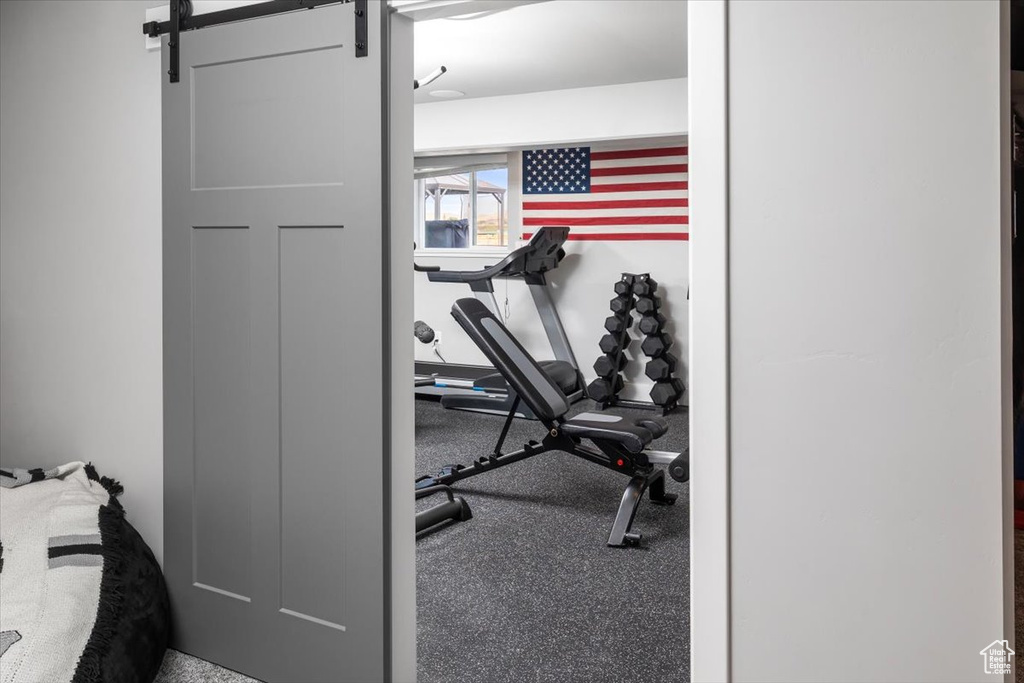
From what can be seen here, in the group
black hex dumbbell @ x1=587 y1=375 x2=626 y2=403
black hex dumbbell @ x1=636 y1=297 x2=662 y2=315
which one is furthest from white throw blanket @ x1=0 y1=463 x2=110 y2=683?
black hex dumbbell @ x1=636 y1=297 x2=662 y2=315

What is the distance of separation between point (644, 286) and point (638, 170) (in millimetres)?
924

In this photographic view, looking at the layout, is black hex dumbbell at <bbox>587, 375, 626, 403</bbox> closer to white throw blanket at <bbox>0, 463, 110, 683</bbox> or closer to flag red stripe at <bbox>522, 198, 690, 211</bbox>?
flag red stripe at <bbox>522, 198, 690, 211</bbox>

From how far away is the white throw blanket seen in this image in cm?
179

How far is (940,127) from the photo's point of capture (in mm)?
1244

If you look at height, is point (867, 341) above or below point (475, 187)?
below

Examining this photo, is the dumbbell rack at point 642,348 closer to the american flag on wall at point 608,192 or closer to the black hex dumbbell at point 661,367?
the black hex dumbbell at point 661,367

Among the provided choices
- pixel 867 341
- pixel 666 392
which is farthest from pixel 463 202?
pixel 867 341

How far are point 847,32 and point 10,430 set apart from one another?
2815 mm

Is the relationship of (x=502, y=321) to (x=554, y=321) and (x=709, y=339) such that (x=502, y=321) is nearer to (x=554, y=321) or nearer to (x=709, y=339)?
(x=554, y=321)

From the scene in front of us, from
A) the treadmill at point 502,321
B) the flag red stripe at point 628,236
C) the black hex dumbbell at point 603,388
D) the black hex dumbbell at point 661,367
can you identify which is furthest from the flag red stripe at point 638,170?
the black hex dumbbell at point 603,388

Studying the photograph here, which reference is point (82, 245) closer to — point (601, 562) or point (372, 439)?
point (372, 439)

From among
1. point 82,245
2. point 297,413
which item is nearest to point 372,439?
point 297,413

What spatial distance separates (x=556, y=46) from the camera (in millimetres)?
4262

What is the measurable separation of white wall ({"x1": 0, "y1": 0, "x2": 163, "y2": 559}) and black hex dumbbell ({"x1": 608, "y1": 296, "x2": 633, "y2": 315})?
3884mm
